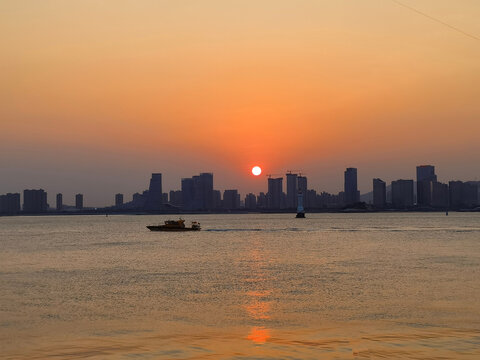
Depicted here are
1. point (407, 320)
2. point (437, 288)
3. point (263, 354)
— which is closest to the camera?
point (263, 354)

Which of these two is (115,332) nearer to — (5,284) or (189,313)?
(189,313)

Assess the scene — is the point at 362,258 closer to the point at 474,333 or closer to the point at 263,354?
the point at 474,333

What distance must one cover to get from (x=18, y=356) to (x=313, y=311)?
19769 mm

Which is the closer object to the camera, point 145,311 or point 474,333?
point 474,333

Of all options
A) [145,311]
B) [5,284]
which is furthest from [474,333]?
[5,284]

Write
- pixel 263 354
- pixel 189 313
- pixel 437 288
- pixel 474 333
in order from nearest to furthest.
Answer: pixel 263 354, pixel 474 333, pixel 189 313, pixel 437 288

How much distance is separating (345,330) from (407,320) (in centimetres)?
522

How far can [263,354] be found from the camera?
27.5 meters

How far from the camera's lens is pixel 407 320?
36.9m

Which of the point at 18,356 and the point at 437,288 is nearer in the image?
the point at 18,356

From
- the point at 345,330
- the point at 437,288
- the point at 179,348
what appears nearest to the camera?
the point at 179,348

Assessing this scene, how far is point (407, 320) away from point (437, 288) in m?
17.4

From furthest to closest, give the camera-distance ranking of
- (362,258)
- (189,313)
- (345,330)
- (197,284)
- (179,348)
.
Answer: (362,258) → (197,284) → (189,313) → (345,330) → (179,348)

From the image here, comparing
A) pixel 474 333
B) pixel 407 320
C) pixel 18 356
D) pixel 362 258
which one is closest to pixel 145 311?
pixel 18 356
